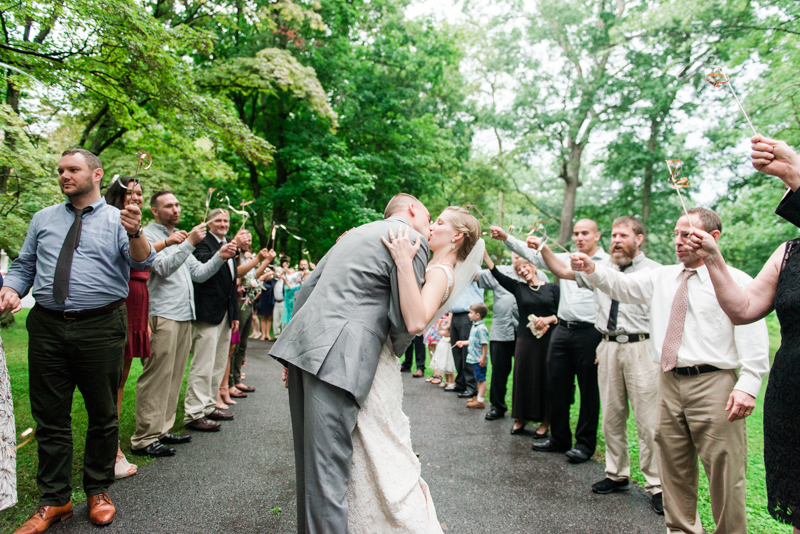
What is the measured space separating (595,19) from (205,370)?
22662 millimetres

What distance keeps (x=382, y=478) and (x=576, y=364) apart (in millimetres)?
3771

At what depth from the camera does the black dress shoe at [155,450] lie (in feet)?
14.9

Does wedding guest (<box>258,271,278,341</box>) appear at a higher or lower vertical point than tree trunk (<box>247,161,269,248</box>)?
lower

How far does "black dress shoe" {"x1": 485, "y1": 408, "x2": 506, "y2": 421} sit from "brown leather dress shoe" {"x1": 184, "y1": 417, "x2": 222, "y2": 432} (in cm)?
363

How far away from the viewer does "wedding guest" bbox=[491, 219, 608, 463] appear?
5059 mm

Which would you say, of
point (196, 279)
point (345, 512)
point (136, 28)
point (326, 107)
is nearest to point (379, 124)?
point (326, 107)

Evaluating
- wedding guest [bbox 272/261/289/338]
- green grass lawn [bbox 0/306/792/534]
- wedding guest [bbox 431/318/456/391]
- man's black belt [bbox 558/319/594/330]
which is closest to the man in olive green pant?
green grass lawn [bbox 0/306/792/534]

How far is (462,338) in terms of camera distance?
340 inches

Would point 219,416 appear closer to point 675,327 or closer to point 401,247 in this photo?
point 401,247

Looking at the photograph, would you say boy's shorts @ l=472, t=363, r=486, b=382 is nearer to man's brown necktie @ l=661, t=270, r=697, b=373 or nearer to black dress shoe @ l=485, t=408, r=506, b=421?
black dress shoe @ l=485, t=408, r=506, b=421

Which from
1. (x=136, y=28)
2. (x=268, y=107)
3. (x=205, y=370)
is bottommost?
(x=205, y=370)

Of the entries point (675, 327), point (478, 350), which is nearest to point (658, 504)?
point (675, 327)

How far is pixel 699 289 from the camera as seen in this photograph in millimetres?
3252

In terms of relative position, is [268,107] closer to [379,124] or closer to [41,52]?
[379,124]
